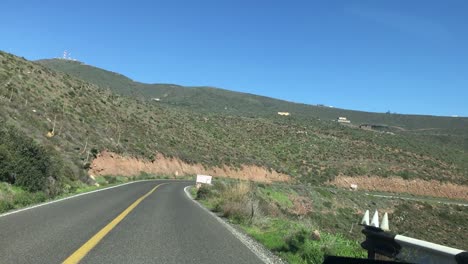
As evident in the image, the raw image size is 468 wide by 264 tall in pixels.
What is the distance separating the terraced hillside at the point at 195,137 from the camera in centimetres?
4353

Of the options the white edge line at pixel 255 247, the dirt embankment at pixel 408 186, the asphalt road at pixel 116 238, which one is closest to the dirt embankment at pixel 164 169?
the dirt embankment at pixel 408 186

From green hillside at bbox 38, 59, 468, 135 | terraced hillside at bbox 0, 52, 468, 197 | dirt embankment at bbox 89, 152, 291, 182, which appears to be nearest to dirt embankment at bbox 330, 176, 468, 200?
terraced hillside at bbox 0, 52, 468, 197

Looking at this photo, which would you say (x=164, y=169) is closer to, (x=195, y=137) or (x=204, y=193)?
(x=195, y=137)

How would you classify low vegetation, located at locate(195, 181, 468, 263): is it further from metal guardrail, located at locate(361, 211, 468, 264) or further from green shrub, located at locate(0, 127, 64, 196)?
green shrub, located at locate(0, 127, 64, 196)

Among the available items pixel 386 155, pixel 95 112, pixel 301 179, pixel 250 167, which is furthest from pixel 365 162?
pixel 95 112

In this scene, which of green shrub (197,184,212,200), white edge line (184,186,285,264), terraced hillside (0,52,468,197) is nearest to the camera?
white edge line (184,186,285,264)

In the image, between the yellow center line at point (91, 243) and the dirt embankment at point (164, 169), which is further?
the dirt embankment at point (164, 169)

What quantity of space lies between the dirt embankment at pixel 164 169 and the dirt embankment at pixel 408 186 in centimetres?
1042

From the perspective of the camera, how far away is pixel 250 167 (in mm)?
65812

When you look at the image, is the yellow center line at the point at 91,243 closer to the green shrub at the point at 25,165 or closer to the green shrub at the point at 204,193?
the green shrub at the point at 25,165

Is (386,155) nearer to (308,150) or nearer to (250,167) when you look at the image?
(308,150)

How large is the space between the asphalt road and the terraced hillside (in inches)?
645

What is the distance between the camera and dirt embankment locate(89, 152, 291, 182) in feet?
145

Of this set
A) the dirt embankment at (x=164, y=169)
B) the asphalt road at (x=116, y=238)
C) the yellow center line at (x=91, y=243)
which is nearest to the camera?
the yellow center line at (x=91, y=243)
